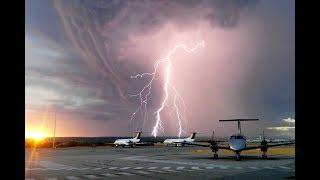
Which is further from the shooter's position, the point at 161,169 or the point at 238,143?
the point at 238,143

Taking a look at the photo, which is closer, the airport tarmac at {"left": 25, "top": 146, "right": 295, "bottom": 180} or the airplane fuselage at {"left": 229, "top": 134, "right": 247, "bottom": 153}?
the airport tarmac at {"left": 25, "top": 146, "right": 295, "bottom": 180}

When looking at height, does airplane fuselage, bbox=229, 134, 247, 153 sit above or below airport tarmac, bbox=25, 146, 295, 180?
above

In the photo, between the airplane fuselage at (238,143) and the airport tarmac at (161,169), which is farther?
the airplane fuselage at (238,143)

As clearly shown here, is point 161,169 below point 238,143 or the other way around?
below

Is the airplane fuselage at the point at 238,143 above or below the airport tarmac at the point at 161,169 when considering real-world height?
above
